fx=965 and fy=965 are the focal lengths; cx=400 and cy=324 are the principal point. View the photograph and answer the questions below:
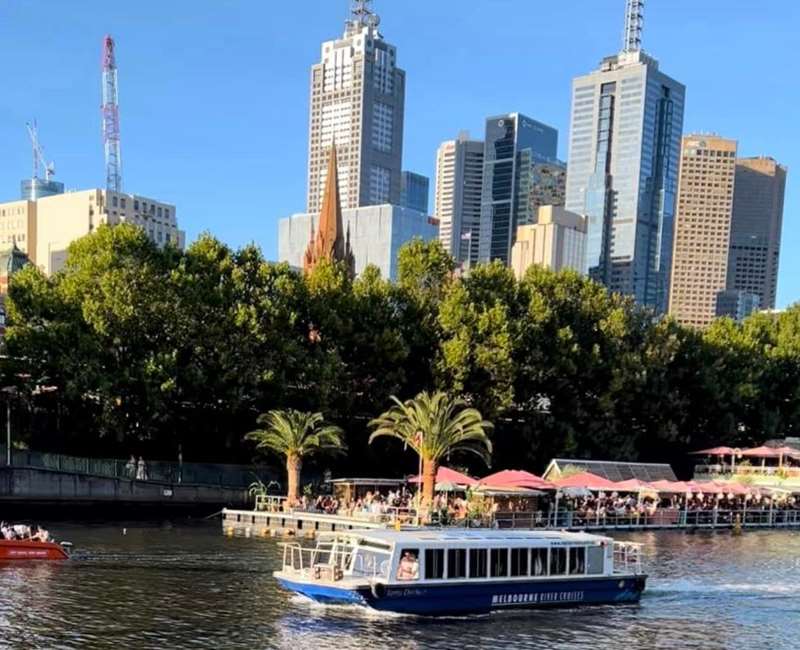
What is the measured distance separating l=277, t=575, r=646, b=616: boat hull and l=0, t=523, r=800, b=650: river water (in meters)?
0.52

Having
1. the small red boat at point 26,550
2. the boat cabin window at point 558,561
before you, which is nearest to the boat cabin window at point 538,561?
the boat cabin window at point 558,561

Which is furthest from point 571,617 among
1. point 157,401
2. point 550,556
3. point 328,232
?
point 328,232

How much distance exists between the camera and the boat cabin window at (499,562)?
3844 centimetres

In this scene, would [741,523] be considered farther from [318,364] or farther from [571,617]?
[571,617]

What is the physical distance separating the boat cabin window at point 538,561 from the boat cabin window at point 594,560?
7.63ft

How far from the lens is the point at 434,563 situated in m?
37.1

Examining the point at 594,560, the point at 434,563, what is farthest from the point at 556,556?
the point at 434,563

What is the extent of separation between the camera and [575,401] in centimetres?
8712

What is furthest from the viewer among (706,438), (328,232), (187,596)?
(328,232)

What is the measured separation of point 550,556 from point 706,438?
220 ft

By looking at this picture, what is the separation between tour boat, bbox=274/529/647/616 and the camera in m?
36.3

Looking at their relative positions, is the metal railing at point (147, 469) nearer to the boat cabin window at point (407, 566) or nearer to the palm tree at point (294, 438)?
the palm tree at point (294, 438)

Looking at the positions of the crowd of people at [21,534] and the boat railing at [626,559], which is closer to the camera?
the boat railing at [626,559]

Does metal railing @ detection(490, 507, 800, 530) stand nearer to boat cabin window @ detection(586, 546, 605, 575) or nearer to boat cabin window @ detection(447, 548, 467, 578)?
boat cabin window @ detection(586, 546, 605, 575)
